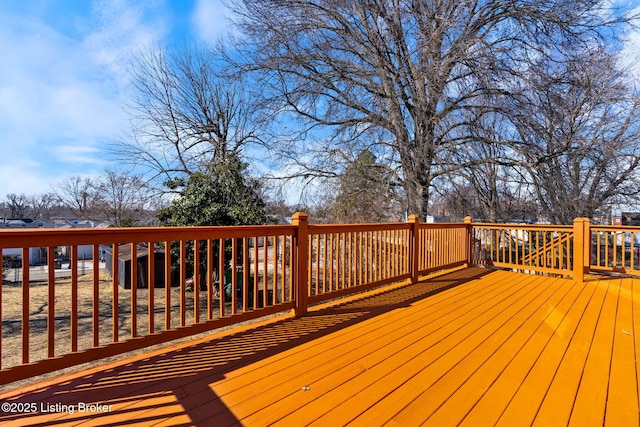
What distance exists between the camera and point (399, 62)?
23.9 ft

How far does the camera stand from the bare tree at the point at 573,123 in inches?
253

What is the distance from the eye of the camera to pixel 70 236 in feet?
5.98

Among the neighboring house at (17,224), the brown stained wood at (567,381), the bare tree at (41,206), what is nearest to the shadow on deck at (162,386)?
the brown stained wood at (567,381)

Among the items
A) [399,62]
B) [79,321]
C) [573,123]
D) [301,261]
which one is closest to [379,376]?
[301,261]

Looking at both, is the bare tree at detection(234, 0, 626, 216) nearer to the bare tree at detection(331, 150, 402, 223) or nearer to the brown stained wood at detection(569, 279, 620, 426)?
the bare tree at detection(331, 150, 402, 223)

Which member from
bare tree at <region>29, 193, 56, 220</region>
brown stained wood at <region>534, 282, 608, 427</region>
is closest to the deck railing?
brown stained wood at <region>534, 282, 608, 427</region>

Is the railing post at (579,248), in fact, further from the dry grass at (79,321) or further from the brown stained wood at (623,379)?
the dry grass at (79,321)

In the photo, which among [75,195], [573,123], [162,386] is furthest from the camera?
[75,195]

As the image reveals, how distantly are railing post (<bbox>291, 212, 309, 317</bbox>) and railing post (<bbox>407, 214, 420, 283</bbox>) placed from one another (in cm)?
202

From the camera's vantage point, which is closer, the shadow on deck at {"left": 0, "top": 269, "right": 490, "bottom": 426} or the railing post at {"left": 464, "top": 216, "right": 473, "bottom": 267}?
the shadow on deck at {"left": 0, "top": 269, "right": 490, "bottom": 426}

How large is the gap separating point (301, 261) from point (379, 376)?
1.40 meters

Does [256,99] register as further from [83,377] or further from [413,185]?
[83,377]

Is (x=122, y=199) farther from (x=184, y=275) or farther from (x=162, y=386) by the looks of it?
(x=162, y=386)

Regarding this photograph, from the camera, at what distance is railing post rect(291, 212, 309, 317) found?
9.96 feet
